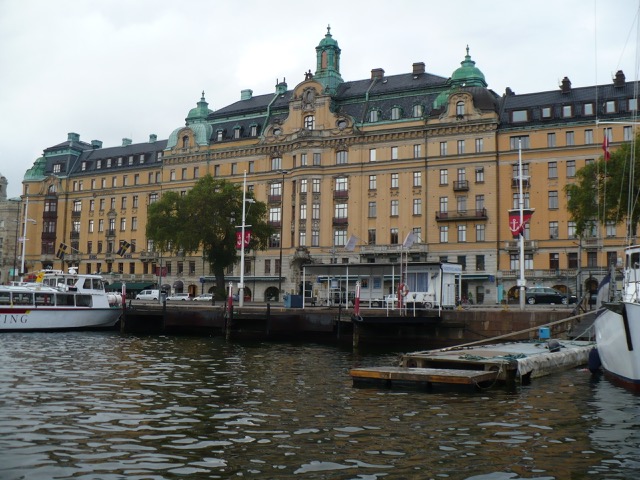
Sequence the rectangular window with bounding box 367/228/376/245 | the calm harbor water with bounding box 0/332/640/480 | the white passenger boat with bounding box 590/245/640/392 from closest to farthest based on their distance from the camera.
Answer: the calm harbor water with bounding box 0/332/640/480, the white passenger boat with bounding box 590/245/640/392, the rectangular window with bounding box 367/228/376/245

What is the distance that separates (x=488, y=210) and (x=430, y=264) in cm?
3541

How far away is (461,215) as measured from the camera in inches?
3359

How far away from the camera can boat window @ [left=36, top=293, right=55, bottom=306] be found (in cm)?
5578

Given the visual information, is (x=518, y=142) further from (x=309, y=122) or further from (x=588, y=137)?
(x=309, y=122)

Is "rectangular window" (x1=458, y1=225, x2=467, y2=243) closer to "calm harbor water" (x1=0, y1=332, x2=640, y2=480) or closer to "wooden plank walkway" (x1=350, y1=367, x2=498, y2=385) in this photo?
"calm harbor water" (x1=0, y1=332, x2=640, y2=480)

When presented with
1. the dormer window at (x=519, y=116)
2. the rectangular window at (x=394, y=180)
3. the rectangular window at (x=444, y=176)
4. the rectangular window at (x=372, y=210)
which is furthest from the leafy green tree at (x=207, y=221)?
the dormer window at (x=519, y=116)

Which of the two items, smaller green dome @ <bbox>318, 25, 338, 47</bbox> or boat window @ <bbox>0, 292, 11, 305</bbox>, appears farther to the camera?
smaller green dome @ <bbox>318, 25, 338, 47</bbox>

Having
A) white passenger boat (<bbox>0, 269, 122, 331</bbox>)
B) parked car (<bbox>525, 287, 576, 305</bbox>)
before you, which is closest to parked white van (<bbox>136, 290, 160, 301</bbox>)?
white passenger boat (<bbox>0, 269, 122, 331</bbox>)

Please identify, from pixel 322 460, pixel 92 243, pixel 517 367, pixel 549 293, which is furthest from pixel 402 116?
pixel 322 460

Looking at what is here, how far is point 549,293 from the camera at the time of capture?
6812 centimetres

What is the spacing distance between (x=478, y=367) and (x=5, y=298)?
39.6 m

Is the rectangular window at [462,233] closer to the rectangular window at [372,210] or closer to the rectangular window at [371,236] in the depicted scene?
Answer: the rectangular window at [371,236]

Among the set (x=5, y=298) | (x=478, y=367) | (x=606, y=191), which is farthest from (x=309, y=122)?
(x=478, y=367)

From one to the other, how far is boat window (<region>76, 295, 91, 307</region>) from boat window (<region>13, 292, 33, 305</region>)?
400 centimetres
